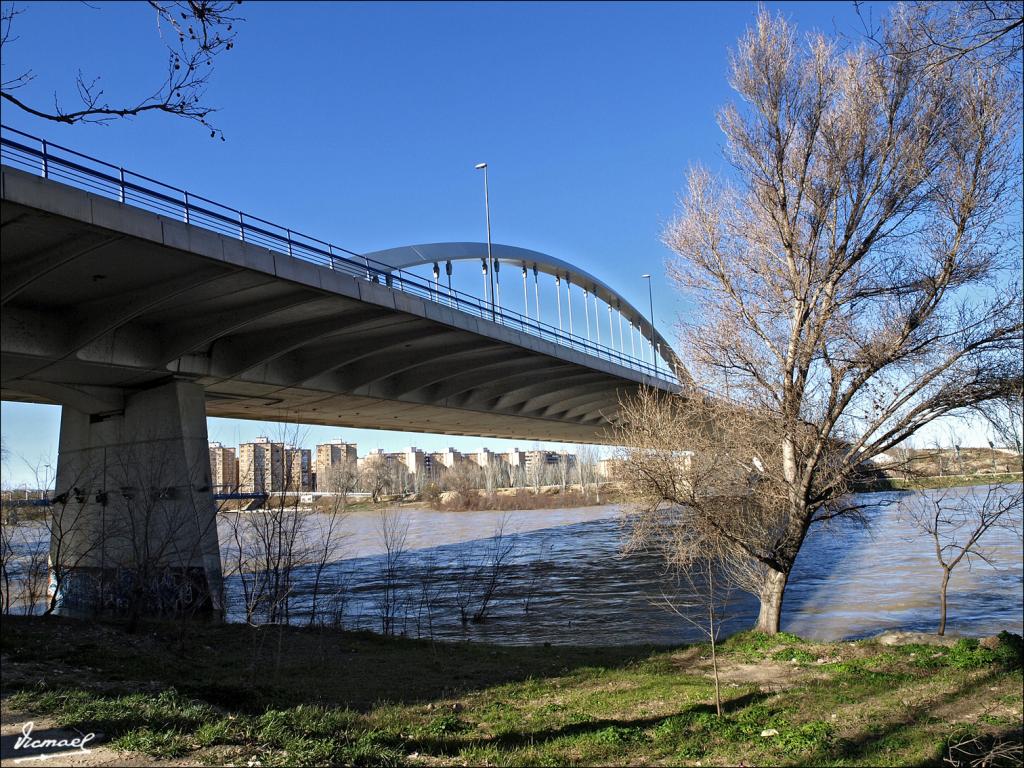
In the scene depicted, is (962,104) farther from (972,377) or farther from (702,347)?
(702,347)

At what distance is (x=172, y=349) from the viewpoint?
21203 mm

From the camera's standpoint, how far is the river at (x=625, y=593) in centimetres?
1906

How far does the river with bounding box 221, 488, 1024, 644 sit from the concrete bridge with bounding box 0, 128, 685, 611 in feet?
13.8

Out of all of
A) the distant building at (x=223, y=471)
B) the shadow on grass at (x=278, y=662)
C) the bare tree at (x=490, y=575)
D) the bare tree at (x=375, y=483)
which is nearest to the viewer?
the shadow on grass at (x=278, y=662)

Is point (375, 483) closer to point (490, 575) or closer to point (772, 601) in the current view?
point (490, 575)

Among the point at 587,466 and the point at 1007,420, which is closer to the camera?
the point at 1007,420

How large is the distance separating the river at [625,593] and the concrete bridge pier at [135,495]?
101 inches

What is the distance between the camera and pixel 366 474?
106 metres

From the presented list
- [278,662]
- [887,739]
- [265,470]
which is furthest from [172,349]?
[887,739]

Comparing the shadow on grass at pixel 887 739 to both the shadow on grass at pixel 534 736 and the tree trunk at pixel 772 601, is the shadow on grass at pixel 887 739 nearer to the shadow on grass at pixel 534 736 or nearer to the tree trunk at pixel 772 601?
the shadow on grass at pixel 534 736

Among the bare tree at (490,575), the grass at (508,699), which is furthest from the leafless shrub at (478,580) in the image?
the grass at (508,699)

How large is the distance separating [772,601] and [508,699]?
7.77 metres

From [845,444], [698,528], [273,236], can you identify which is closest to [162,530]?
[273,236]

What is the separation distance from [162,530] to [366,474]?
279 feet
